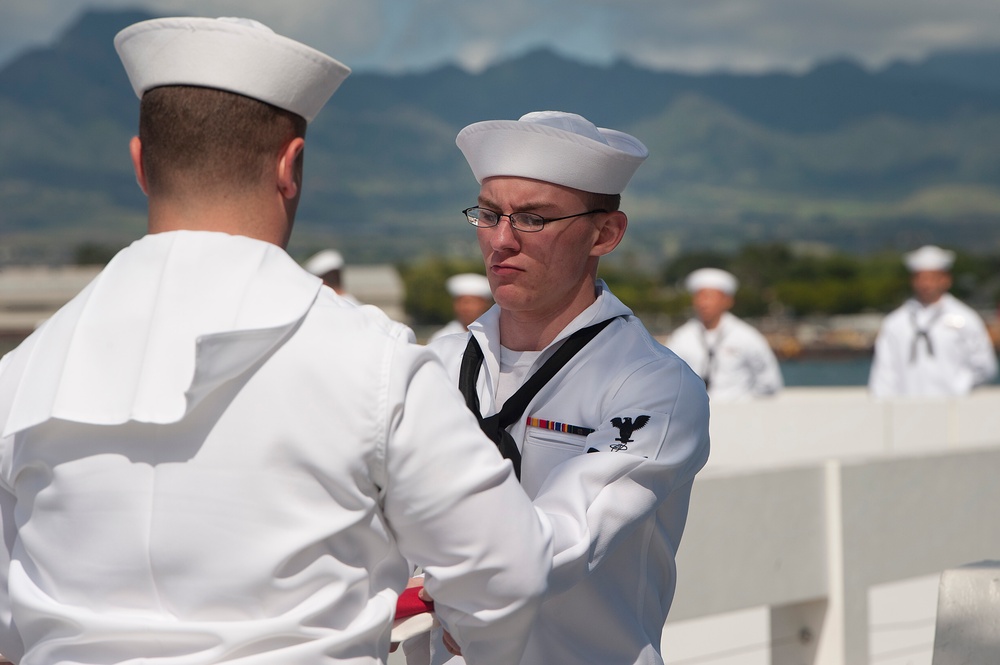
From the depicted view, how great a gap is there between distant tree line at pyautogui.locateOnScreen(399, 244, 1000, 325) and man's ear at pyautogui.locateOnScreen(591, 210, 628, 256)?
103 meters

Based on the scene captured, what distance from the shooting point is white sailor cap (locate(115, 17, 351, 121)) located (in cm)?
178

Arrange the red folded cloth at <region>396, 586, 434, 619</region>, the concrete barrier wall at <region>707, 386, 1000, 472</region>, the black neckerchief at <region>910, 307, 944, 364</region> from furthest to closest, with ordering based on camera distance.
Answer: the black neckerchief at <region>910, 307, 944, 364</region> < the concrete barrier wall at <region>707, 386, 1000, 472</region> < the red folded cloth at <region>396, 586, 434, 619</region>

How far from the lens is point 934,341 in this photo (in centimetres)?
1079

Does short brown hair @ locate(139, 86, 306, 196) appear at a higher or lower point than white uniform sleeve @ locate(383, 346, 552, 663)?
higher

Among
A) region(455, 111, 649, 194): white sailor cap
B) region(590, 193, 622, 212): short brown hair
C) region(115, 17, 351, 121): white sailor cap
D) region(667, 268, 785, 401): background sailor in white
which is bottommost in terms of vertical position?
region(115, 17, 351, 121): white sailor cap

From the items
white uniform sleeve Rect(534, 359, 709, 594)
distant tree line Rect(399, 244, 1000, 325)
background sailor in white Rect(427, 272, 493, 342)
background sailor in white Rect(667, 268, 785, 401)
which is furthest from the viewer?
distant tree line Rect(399, 244, 1000, 325)

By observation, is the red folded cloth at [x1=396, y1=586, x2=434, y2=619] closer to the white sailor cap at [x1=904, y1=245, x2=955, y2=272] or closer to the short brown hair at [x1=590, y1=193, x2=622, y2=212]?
the short brown hair at [x1=590, y1=193, x2=622, y2=212]

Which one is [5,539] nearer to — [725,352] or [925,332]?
[725,352]

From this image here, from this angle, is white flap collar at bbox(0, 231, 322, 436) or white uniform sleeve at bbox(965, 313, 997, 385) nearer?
white flap collar at bbox(0, 231, 322, 436)

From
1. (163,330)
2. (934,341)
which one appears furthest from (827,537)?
(934,341)

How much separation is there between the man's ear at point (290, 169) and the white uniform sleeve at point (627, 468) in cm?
70

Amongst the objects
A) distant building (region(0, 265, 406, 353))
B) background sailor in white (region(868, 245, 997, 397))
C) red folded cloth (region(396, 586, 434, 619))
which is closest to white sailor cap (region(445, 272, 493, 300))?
background sailor in white (region(868, 245, 997, 397))

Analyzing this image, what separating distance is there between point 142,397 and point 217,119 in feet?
1.32

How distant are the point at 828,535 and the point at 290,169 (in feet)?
10.7
